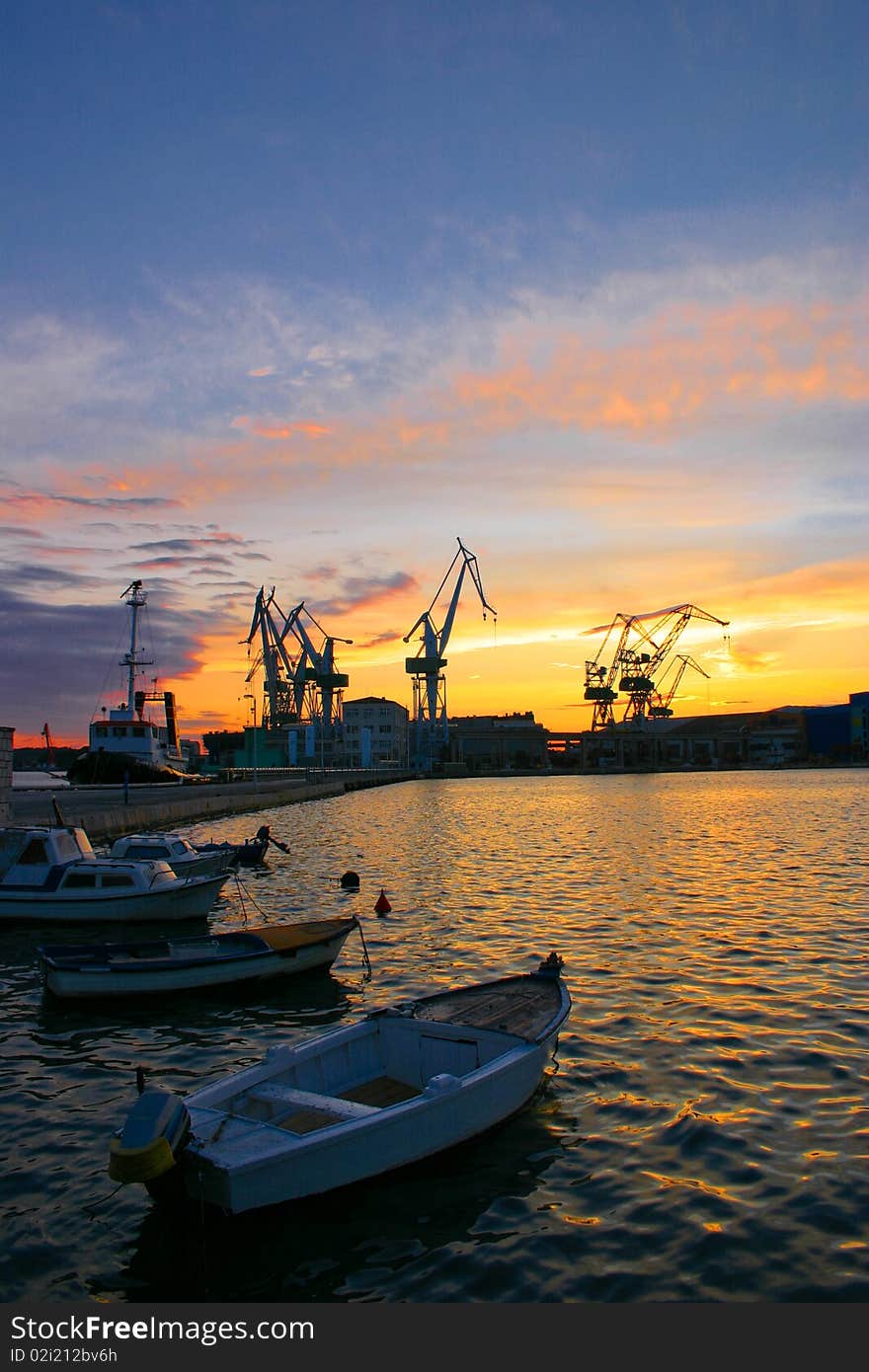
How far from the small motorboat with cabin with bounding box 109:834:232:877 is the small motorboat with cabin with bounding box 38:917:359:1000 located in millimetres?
7740

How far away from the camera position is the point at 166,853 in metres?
27.8

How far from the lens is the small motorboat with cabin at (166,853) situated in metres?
27.6

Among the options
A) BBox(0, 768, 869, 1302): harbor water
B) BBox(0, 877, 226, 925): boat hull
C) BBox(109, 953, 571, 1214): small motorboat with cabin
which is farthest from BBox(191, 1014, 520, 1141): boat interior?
BBox(0, 877, 226, 925): boat hull

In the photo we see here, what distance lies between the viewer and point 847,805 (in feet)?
268

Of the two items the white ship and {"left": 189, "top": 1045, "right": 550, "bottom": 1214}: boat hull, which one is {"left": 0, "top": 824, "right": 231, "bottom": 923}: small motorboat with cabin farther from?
the white ship

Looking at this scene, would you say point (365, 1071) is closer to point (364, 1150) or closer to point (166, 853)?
point (364, 1150)

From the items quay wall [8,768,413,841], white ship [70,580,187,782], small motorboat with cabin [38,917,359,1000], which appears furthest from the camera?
white ship [70,580,187,782]

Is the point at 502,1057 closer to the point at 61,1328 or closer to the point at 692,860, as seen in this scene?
the point at 61,1328

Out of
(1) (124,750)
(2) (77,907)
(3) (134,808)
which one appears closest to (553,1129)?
(2) (77,907)

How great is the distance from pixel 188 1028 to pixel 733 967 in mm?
12277

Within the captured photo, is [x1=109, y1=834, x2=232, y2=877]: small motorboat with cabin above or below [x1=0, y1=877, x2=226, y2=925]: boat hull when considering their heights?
above

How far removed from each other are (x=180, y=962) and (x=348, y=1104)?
8.85 metres

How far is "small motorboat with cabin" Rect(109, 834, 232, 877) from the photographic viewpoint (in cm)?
2756

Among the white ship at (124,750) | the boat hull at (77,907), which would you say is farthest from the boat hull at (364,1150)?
the white ship at (124,750)
